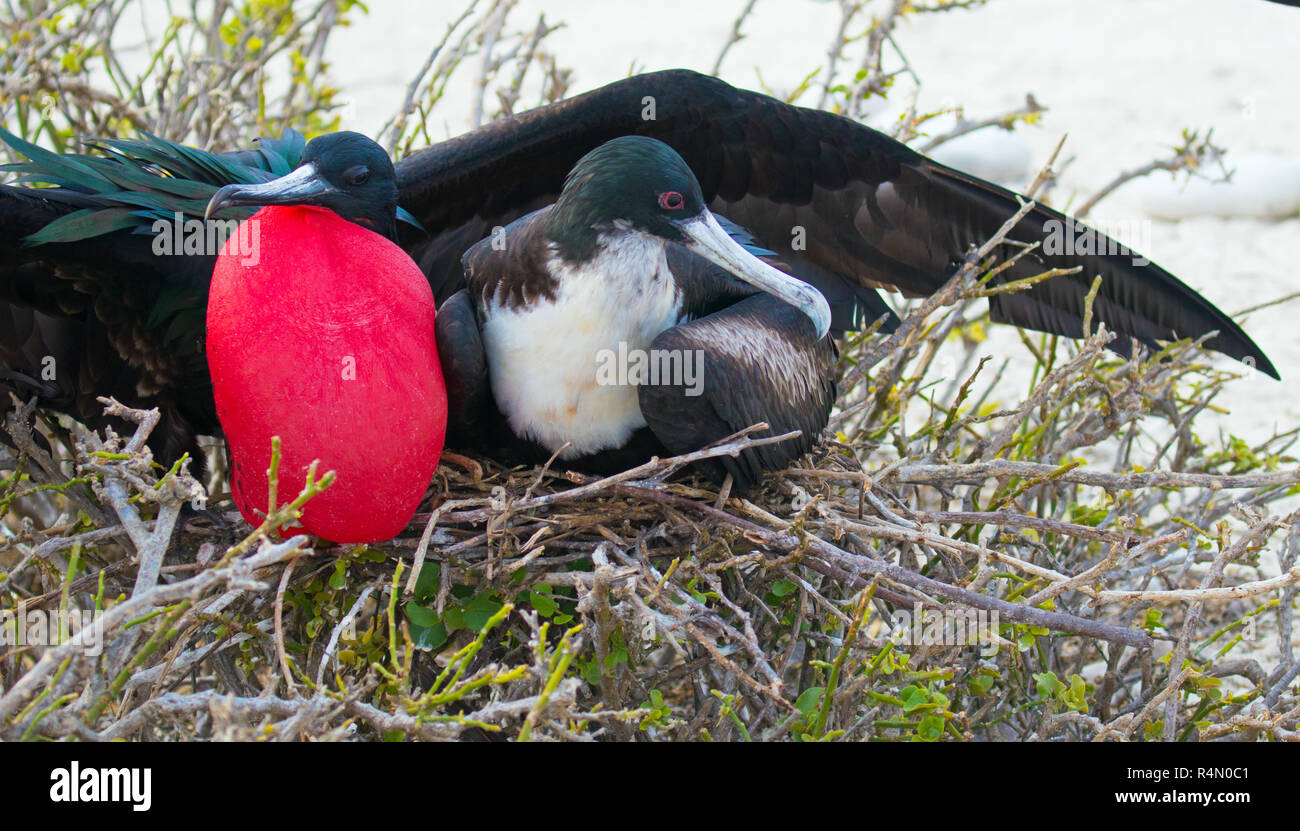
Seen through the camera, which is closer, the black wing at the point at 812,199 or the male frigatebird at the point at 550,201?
the male frigatebird at the point at 550,201

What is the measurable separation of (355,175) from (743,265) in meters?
0.79

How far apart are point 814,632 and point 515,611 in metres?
0.67

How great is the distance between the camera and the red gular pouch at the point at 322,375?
7.95ft

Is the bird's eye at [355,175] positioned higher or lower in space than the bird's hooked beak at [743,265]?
higher

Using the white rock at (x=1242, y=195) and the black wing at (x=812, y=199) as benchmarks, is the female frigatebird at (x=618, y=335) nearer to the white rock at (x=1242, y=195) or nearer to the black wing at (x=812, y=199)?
the black wing at (x=812, y=199)

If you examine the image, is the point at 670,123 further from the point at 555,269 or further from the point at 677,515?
the point at 677,515

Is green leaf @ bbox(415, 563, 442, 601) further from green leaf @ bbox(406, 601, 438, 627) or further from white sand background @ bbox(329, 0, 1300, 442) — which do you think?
white sand background @ bbox(329, 0, 1300, 442)

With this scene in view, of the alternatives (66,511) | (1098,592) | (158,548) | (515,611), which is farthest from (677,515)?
(66,511)

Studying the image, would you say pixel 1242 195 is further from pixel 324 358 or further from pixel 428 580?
pixel 324 358

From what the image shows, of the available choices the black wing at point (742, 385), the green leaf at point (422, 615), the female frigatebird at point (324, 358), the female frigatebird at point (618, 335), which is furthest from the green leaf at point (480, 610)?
the black wing at point (742, 385)

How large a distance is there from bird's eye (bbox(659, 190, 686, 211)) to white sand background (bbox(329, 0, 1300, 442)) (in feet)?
16.0

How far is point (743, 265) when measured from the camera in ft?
8.66

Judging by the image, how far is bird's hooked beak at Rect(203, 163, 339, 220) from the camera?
7.91 ft

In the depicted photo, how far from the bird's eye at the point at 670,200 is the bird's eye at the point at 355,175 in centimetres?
59
